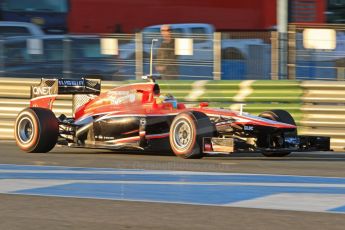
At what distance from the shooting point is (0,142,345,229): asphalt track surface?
665cm

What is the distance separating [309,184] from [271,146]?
2.28 meters

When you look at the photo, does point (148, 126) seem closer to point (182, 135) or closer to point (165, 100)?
point (165, 100)

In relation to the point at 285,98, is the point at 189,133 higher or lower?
lower

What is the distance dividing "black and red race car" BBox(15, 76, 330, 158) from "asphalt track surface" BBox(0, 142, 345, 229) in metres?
0.21

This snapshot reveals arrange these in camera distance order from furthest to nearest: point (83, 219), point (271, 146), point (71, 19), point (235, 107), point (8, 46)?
1. point (71, 19)
2. point (8, 46)
3. point (235, 107)
4. point (271, 146)
5. point (83, 219)

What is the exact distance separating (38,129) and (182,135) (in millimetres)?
2113

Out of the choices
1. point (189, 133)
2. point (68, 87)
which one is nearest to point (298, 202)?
point (189, 133)

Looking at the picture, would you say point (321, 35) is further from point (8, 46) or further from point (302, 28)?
point (8, 46)

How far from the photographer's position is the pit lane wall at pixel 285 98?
13016 millimetres

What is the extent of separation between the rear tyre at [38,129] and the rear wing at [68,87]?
630 mm

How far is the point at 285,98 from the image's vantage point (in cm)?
1338

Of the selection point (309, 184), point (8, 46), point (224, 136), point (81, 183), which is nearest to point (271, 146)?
point (224, 136)

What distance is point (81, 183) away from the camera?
8734 mm

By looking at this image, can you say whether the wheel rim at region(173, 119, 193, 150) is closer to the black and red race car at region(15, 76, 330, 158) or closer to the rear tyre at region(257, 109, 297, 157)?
the black and red race car at region(15, 76, 330, 158)
